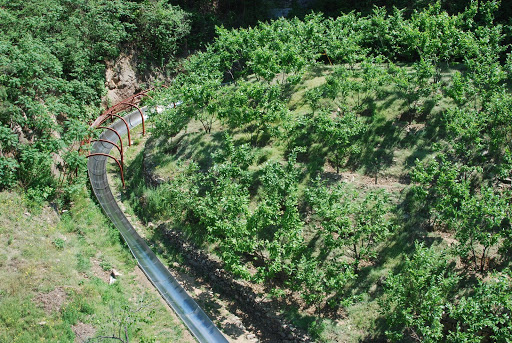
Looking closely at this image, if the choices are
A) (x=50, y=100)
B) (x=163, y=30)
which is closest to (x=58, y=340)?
(x=50, y=100)

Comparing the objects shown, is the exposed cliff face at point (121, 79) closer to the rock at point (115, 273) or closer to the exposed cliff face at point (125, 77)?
the exposed cliff face at point (125, 77)

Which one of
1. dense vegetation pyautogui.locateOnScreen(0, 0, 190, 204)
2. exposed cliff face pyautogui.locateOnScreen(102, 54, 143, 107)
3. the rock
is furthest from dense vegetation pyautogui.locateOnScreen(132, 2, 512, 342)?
exposed cliff face pyautogui.locateOnScreen(102, 54, 143, 107)

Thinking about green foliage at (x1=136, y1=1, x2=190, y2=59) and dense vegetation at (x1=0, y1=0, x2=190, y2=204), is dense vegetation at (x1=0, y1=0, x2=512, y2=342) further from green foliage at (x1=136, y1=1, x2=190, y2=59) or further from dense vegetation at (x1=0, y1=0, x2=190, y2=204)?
green foliage at (x1=136, y1=1, x2=190, y2=59)

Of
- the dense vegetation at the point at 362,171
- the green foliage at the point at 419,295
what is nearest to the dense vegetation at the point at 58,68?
the dense vegetation at the point at 362,171

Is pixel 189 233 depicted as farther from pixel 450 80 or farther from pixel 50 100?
pixel 450 80

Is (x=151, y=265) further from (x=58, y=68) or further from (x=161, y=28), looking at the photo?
(x=161, y=28)

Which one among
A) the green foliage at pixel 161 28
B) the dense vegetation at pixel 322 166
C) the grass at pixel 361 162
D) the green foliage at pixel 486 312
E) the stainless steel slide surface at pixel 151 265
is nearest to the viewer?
the green foliage at pixel 486 312
